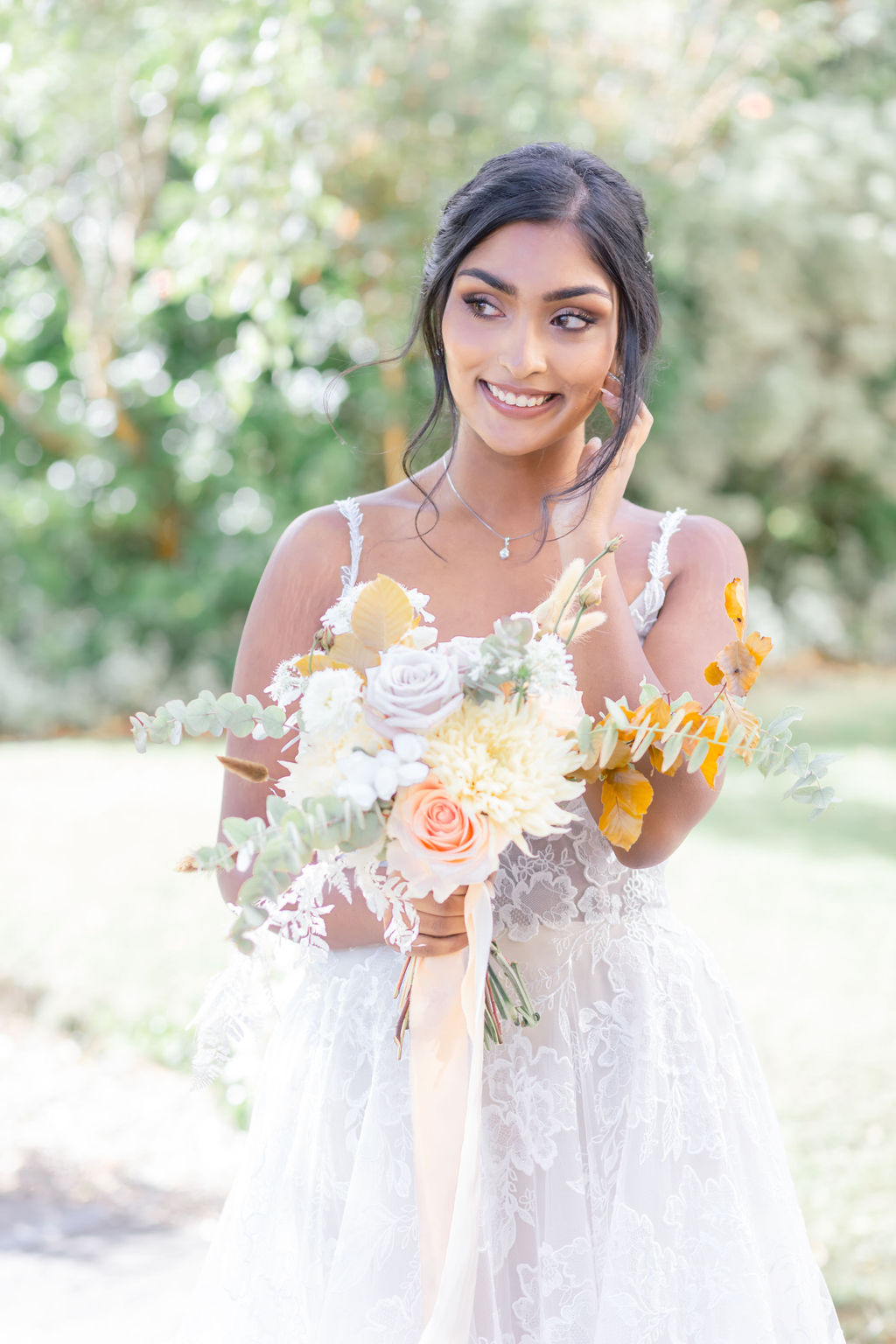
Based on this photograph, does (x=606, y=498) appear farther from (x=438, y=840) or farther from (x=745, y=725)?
→ (x=438, y=840)

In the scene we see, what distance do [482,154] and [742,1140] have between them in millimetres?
8056

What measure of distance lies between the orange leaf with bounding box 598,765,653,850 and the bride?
9.0 inches

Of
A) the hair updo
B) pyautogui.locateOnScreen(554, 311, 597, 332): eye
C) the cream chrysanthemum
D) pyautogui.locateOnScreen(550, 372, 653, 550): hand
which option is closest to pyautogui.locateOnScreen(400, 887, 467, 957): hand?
the cream chrysanthemum

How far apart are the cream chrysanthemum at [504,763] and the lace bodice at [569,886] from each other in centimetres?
43

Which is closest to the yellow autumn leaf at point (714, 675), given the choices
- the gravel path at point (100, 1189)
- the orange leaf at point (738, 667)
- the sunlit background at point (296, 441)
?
the orange leaf at point (738, 667)

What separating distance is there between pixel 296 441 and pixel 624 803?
33.7ft

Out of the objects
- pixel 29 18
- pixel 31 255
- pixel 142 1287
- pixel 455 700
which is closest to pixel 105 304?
pixel 31 255

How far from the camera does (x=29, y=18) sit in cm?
548

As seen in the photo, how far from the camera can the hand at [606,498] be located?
5.92 ft

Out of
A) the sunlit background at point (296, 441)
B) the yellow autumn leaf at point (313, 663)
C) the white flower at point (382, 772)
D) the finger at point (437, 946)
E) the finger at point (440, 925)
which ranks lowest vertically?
the finger at point (437, 946)

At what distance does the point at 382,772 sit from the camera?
54.6 inches

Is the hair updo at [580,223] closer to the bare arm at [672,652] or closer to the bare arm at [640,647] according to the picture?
the bare arm at [640,647]

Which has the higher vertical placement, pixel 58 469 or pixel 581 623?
pixel 58 469

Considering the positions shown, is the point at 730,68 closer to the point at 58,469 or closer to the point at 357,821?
the point at 58,469
